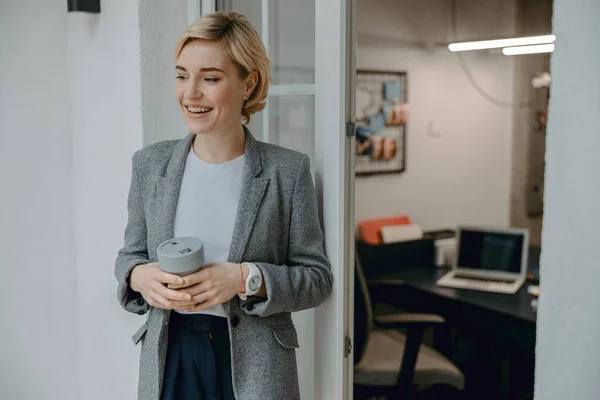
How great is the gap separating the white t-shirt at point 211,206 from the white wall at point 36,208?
1149 millimetres

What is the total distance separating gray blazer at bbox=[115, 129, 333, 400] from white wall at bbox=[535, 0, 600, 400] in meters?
0.56

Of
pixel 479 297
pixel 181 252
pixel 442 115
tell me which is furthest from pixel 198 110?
pixel 442 115

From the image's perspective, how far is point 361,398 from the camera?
2.77 m

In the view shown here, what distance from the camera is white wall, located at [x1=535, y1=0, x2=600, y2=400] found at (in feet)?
3.05

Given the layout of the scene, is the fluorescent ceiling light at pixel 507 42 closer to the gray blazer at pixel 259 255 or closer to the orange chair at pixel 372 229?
the orange chair at pixel 372 229

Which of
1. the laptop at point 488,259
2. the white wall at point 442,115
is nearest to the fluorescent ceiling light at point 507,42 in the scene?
the white wall at point 442,115

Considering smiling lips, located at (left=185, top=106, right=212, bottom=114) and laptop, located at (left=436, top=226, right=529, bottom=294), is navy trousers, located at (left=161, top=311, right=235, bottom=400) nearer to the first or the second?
smiling lips, located at (left=185, top=106, right=212, bottom=114)

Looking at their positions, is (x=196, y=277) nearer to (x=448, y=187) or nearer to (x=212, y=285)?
(x=212, y=285)

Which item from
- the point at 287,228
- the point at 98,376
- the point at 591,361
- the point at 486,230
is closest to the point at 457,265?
the point at 486,230

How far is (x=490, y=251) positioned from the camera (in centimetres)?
351

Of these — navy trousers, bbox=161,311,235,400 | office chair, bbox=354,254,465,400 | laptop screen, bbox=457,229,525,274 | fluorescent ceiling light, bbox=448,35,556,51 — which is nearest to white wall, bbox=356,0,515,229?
fluorescent ceiling light, bbox=448,35,556,51

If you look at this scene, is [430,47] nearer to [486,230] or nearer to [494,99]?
[494,99]

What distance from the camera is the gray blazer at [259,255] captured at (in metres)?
1.36

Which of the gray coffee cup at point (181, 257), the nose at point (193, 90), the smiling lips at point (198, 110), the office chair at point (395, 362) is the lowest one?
the office chair at point (395, 362)
